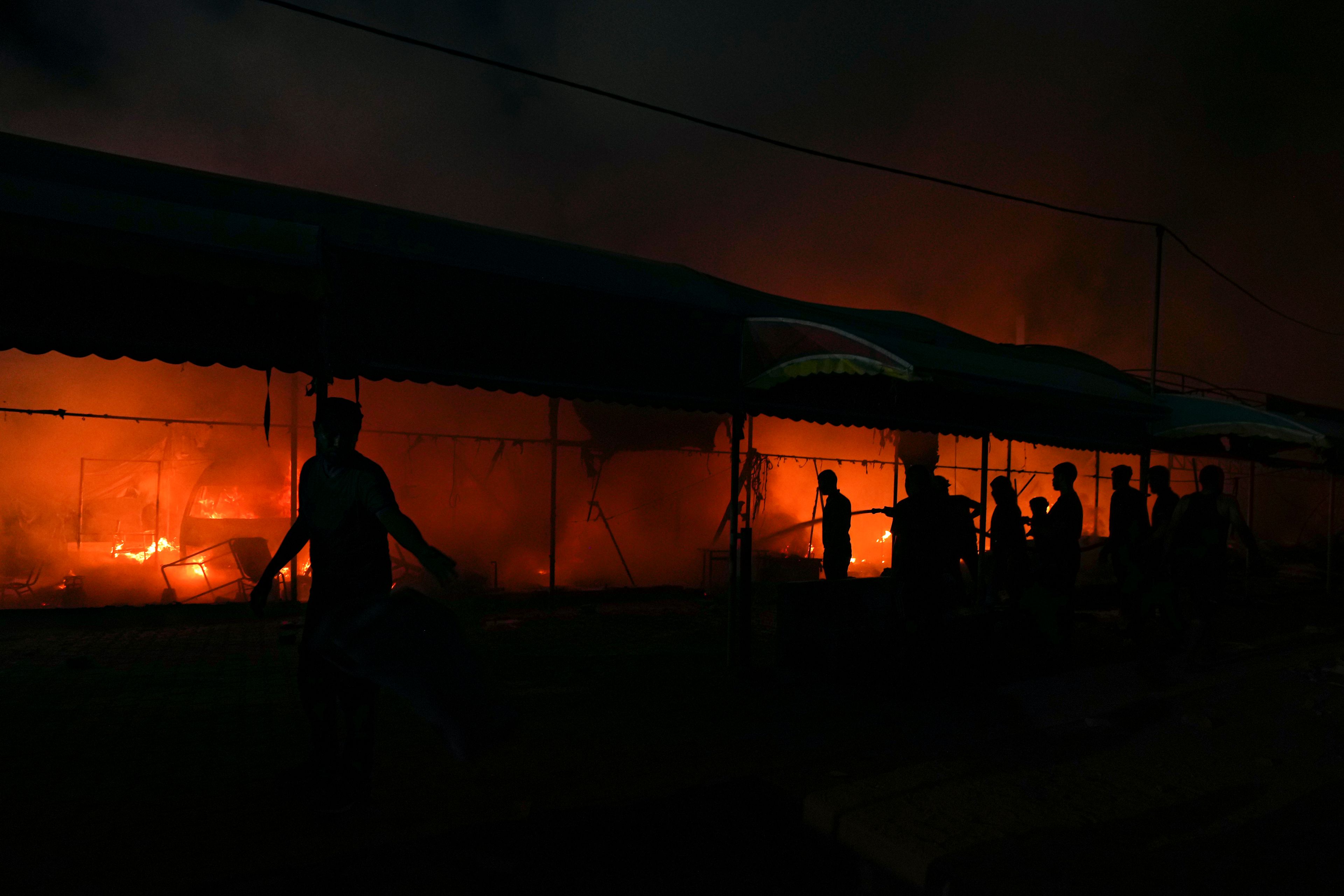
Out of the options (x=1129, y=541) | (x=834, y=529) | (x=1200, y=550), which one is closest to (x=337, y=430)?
(x=834, y=529)

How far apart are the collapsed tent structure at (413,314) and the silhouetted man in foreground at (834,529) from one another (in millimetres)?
1088

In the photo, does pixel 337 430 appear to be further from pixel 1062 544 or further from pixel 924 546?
pixel 1062 544

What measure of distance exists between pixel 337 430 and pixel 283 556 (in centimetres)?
77

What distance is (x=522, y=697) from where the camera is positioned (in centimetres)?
619

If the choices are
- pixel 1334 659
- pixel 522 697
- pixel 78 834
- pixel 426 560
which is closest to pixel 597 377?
pixel 522 697

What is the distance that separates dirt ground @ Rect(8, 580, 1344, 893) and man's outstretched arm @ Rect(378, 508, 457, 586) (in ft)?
3.88

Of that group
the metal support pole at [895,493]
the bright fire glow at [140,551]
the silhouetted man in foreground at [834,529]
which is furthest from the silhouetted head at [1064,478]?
the bright fire glow at [140,551]

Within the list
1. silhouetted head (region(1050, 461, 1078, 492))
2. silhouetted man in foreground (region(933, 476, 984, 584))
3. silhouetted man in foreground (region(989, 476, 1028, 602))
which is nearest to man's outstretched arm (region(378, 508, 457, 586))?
silhouetted man in foreground (region(933, 476, 984, 584))

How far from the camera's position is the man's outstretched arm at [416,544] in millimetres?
3754

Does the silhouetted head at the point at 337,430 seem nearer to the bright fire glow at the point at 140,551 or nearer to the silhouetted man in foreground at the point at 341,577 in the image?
the silhouetted man in foreground at the point at 341,577

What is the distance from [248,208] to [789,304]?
6.72m

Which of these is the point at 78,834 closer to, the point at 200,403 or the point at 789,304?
the point at 789,304

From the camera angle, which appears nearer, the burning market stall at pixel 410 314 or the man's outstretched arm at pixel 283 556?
the man's outstretched arm at pixel 283 556

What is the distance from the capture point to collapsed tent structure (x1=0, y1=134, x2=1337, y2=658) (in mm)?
4465
